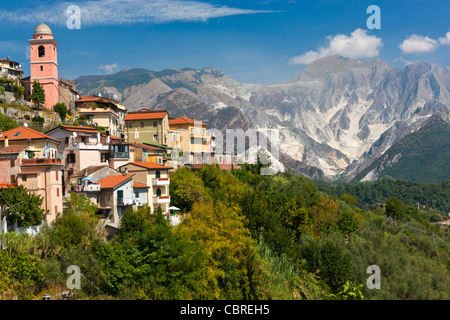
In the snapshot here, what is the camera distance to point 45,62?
73.0 metres

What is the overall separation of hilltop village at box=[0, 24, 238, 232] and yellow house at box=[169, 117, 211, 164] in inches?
7.0

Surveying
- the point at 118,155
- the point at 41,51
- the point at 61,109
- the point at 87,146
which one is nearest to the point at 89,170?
the point at 87,146

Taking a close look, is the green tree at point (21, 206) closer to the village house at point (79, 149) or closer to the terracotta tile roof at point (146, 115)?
the village house at point (79, 149)

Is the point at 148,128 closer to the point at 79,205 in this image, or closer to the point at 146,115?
the point at 146,115

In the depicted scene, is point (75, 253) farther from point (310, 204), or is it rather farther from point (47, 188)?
point (310, 204)

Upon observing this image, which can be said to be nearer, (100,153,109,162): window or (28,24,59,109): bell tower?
(100,153,109,162): window

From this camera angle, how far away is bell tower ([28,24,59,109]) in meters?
70.9

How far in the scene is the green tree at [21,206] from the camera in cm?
3791

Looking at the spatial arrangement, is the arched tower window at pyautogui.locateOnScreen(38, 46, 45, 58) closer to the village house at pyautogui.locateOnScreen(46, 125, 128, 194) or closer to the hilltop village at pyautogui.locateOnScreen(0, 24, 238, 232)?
the hilltop village at pyautogui.locateOnScreen(0, 24, 238, 232)

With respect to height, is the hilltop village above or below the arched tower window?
below

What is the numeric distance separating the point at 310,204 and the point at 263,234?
21370mm
